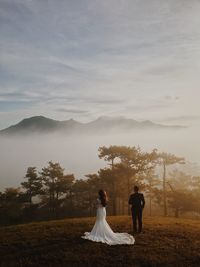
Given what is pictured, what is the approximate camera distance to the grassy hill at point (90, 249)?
17969 mm

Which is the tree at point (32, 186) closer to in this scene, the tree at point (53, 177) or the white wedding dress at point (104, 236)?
the tree at point (53, 177)

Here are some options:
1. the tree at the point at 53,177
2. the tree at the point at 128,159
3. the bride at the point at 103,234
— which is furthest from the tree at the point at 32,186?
the bride at the point at 103,234

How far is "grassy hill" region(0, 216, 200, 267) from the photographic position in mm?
17969

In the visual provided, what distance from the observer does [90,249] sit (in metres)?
19.6

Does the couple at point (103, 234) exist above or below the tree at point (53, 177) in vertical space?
below

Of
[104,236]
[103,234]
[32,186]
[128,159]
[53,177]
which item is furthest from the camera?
[53,177]

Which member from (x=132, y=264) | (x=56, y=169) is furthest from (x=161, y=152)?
(x=132, y=264)

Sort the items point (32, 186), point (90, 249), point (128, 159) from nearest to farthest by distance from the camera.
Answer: point (90, 249) → point (128, 159) → point (32, 186)

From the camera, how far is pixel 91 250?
63.8 feet

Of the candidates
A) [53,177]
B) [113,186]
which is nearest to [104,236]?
[113,186]

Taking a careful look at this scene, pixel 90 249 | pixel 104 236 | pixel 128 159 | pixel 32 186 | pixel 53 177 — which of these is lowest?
pixel 90 249

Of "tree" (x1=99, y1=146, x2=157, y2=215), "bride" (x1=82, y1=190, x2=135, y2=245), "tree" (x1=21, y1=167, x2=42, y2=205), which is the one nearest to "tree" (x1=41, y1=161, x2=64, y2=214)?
"tree" (x1=21, y1=167, x2=42, y2=205)

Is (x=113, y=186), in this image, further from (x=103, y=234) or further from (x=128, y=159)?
(x=103, y=234)

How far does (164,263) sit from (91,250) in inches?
151
